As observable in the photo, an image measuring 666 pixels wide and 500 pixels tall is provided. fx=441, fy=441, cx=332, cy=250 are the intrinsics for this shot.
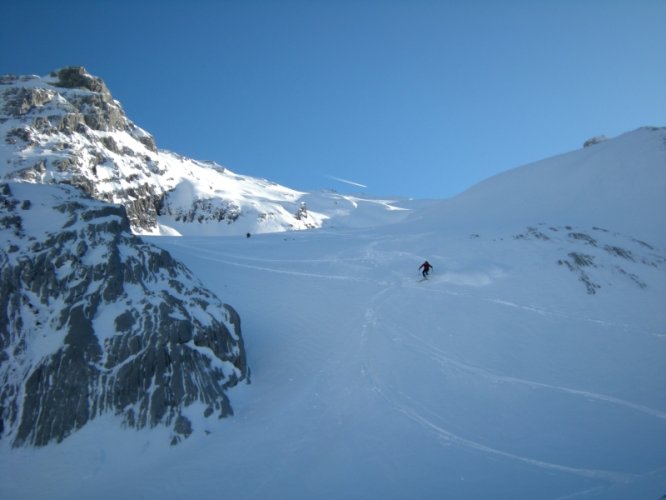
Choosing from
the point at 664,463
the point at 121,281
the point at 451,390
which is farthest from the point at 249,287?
the point at 664,463

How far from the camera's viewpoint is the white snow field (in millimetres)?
14422

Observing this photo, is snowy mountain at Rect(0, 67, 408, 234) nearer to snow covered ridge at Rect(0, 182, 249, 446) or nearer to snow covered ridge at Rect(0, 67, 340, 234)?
snow covered ridge at Rect(0, 67, 340, 234)

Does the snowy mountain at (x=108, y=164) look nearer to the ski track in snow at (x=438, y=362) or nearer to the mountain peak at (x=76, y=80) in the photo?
the mountain peak at (x=76, y=80)

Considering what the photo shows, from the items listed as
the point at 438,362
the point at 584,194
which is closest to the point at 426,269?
the point at 438,362

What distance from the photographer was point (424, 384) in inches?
775

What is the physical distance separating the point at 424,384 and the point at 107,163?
92.7m

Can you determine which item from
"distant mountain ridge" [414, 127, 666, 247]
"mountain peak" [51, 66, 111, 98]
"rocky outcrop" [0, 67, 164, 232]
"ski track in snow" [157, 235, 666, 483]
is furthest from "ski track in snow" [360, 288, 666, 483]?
"mountain peak" [51, 66, 111, 98]

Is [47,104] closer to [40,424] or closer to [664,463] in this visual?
[40,424]

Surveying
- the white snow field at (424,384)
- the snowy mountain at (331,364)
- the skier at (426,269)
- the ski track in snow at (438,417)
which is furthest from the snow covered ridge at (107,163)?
the ski track in snow at (438,417)

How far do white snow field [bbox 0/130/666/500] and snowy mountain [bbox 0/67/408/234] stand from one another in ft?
194

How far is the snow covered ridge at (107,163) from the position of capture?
8225cm

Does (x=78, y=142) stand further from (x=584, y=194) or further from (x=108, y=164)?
(x=584, y=194)

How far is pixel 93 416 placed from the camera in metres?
17.7

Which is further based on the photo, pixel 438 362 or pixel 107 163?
pixel 107 163
